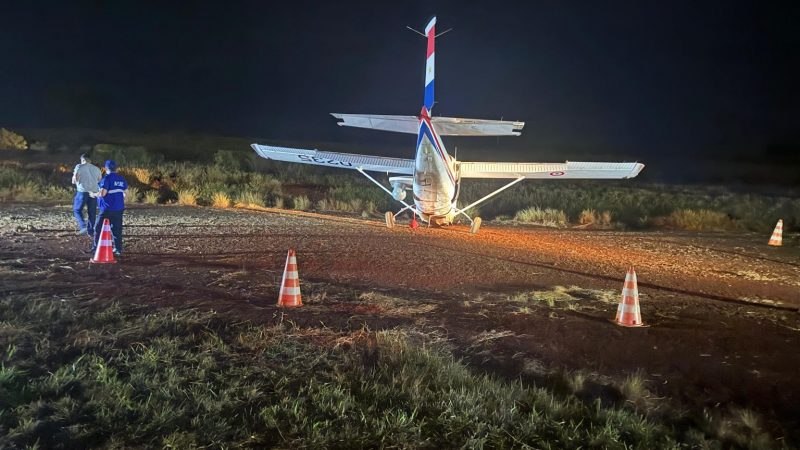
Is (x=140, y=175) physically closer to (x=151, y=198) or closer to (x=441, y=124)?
(x=151, y=198)

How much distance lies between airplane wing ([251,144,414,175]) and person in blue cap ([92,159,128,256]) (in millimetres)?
6875

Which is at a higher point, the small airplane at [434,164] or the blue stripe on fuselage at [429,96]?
the blue stripe on fuselage at [429,96]

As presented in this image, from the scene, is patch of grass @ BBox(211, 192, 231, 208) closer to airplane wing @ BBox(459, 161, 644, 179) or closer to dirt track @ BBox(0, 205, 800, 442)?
dirt track @ BBox(0, 205, 800, 442)

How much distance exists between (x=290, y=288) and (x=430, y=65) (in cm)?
1011

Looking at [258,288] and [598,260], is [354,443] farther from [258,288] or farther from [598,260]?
[598,260]

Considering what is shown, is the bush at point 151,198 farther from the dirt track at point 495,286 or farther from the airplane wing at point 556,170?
the airplane wing at point 556,170

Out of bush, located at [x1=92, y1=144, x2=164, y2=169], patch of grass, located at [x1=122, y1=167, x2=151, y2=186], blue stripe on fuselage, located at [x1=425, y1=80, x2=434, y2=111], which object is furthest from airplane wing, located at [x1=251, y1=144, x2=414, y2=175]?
bush, located at [x1=92, y1=144, x2=164, y2=169]

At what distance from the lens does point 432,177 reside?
16.6m

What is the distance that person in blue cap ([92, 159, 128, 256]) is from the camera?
11.3 metres

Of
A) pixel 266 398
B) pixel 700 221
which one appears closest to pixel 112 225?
pixel 266 398

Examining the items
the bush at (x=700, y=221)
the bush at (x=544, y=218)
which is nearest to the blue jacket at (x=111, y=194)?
the bush at (x=544, y=218)

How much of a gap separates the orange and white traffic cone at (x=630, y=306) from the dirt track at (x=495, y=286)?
0.18 meters

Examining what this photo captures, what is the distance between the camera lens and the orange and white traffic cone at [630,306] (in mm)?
7863

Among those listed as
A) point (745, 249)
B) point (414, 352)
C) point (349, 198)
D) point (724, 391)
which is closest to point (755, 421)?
point (724, 391)
